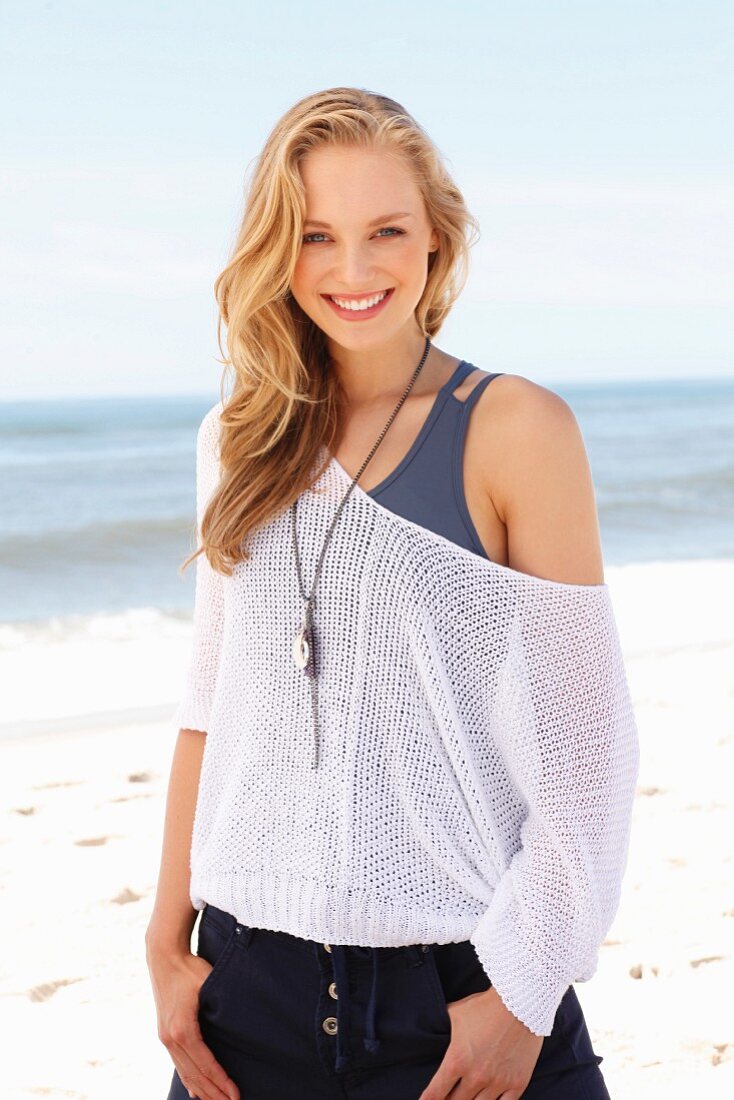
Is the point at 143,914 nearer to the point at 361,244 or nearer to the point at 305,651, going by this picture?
the point at 305,651

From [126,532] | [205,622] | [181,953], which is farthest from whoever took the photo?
[126,532]

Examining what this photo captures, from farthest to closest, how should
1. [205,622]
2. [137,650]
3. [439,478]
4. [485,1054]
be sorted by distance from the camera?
1. [137,650]
2. [205,622]
3. [439,478]
4. [485,1054]

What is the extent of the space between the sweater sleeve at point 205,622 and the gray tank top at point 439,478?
34cm

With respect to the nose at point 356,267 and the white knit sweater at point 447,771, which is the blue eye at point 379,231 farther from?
the white knit sweater at point 447,771

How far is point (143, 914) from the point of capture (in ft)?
12.8

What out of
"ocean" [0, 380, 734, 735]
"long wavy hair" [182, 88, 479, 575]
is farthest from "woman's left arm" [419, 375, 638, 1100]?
"ocean" [0, 380, 734, 735]

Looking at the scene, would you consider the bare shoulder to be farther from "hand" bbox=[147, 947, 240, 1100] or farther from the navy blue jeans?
"hand" bbox=[147, 947, 240, 1100]

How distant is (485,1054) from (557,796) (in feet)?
1.03

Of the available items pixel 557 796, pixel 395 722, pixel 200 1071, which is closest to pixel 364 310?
pixel 395 722

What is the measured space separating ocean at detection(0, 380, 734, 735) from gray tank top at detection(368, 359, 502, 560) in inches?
27.1

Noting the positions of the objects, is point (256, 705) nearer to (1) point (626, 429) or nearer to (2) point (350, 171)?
(2) point (350, 171)

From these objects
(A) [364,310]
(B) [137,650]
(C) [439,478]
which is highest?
(A) [364,310]

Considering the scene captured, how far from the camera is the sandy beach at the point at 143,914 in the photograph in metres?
3.06

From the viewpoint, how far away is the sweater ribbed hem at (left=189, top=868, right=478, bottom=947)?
154cm
